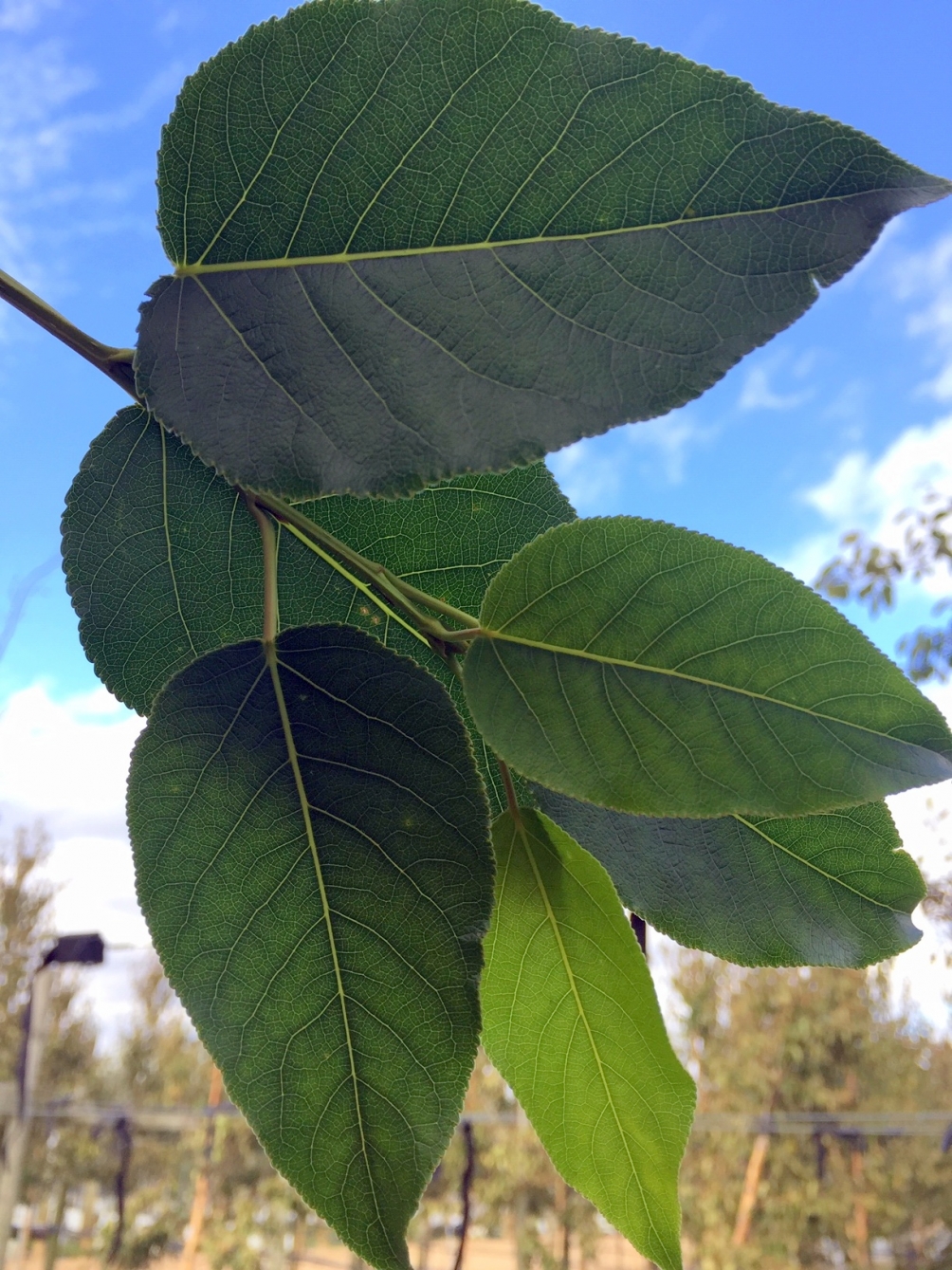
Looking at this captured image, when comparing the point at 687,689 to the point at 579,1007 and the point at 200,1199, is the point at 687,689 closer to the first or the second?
the point at 579,1007

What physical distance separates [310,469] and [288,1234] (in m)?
8.24

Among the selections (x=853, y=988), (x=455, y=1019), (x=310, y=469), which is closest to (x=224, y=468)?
(x=310, y=469)

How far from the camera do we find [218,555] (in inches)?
11.6

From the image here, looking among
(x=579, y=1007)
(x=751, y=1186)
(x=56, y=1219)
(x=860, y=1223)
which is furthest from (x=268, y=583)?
(x=56, y=1219)

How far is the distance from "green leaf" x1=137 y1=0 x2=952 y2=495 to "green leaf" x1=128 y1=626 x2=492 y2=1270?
0.06m

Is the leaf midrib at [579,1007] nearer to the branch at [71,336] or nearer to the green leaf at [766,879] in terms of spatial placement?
the green leaf at [766,879]

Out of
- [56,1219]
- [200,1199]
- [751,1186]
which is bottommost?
[56,1219]

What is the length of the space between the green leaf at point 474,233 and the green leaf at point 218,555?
82 mm

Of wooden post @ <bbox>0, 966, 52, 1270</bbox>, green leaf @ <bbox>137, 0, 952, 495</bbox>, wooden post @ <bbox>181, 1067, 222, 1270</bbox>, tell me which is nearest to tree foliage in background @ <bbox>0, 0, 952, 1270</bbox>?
green leaf @ <bbox>137, 0, 952, 495</bbox>

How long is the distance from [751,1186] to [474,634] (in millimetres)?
6636

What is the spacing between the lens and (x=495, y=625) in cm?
24

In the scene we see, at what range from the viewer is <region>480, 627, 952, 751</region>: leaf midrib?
0.21 m

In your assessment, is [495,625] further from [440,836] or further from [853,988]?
[853,988]

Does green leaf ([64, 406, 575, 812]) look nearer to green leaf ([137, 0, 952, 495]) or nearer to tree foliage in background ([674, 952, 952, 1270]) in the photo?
green leaf ([137, 0, 952, 495])
